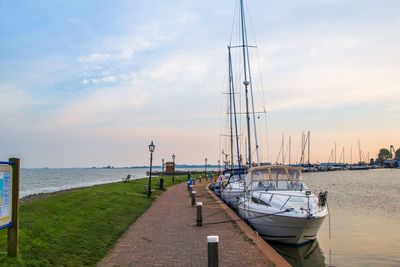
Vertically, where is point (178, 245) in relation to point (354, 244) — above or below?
above

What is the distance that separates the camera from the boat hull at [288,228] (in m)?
15.2

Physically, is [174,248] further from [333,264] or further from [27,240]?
[333,264]

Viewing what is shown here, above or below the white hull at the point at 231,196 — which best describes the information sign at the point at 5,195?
above

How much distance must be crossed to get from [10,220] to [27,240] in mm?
1999

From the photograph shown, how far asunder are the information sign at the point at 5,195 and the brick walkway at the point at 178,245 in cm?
236

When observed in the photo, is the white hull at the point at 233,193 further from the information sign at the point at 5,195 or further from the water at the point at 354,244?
the information sign at the point at 5,195

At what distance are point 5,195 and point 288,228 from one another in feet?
31.9

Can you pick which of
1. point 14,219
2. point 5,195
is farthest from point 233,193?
point 5,195

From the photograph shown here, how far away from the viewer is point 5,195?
333 inches

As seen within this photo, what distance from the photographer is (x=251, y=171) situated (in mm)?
20141

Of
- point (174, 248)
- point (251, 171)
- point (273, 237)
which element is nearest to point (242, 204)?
point (251, 171)

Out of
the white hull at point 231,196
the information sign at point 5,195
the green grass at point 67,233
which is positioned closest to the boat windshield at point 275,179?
the green grass at point 67,233

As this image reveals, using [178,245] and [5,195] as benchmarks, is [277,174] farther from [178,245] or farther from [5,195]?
[5,195]

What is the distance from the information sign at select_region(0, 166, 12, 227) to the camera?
8344 mm
